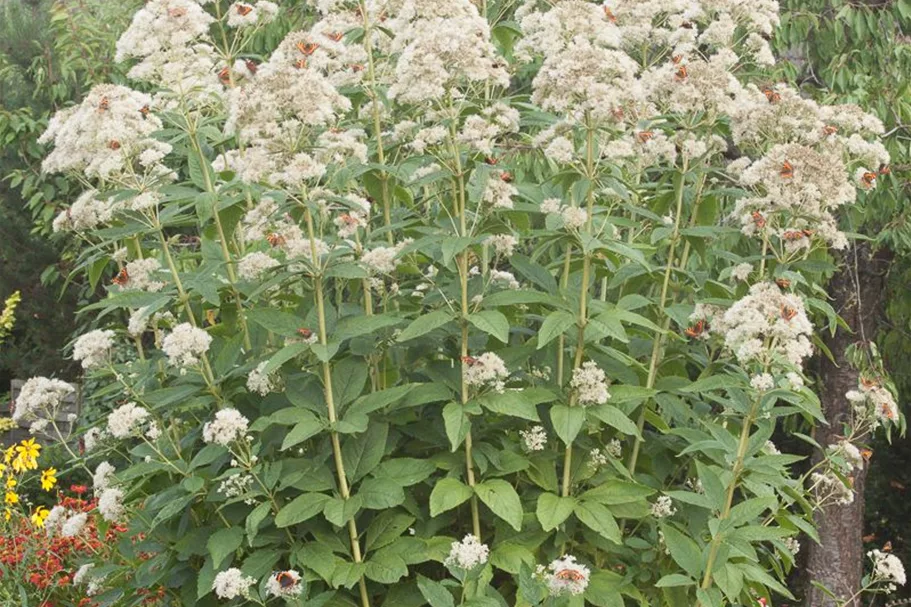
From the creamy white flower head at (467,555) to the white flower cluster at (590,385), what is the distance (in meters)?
0.54

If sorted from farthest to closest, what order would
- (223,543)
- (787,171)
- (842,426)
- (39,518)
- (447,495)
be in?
(842,426) → (39,518) → (787,171) → (223,543) → (447,495)

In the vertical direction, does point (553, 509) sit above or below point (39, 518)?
above

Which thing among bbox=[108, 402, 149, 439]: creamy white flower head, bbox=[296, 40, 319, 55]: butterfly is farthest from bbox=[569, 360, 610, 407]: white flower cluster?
bbox=[108, 402, 149, 439]: creamy white flower head

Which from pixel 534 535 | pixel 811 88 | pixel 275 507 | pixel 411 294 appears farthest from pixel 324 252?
pixel 811 88

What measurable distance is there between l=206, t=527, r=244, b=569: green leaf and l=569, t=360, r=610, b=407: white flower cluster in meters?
1.05

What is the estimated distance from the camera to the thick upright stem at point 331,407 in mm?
3416

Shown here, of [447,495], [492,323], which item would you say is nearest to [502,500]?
[447,495]

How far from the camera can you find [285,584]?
3.20m

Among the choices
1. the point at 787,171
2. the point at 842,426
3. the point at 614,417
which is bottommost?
the point at 842,426

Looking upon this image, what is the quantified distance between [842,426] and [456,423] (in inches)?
174

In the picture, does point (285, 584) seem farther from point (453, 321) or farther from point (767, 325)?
point (767, 325)

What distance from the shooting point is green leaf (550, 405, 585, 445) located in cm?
337

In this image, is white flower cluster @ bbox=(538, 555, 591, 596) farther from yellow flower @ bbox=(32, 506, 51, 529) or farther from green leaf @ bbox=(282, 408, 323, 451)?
yellow flower @ bbox=(32, 506, 51, 529)

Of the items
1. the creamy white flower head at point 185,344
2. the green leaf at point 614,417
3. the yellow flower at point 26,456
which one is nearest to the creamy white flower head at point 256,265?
the creamy white flower head at point 185,344
